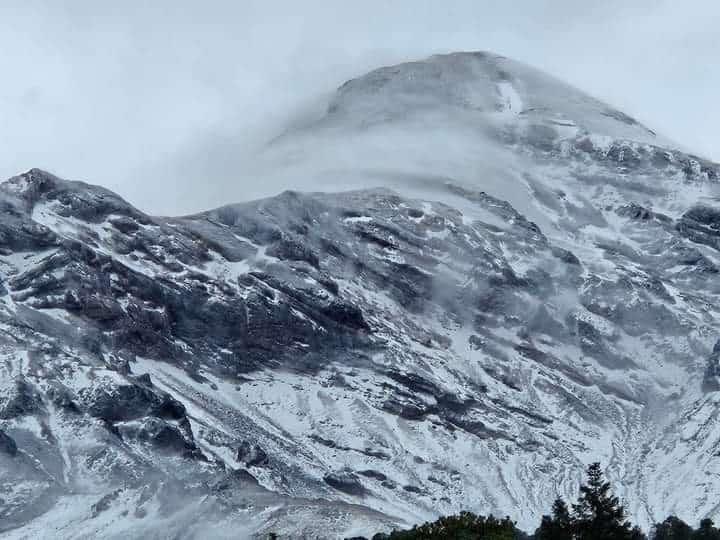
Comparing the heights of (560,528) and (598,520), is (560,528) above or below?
below

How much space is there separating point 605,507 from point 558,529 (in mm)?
4851

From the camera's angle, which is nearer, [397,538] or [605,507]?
[605,507]

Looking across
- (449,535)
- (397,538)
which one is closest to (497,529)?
(449,535)

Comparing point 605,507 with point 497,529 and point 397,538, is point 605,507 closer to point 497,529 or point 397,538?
point 497,529

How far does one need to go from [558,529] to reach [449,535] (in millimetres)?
10660

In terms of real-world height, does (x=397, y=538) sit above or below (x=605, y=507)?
below

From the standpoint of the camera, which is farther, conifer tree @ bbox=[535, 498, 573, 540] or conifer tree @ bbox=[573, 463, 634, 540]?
conifer tree @ bbox=[535, 498, 573, 540]

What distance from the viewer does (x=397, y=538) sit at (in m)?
175

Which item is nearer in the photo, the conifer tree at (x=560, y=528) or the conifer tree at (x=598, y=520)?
the conifer tree at (x=598, y=520)

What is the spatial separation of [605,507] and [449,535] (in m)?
15.3

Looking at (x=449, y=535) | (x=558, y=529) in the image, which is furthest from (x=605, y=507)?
(x=449, y=535)

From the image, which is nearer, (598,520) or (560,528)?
(598,520)

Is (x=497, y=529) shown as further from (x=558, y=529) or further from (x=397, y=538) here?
(x=397, y=538)

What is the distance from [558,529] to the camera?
147500 millimetres
